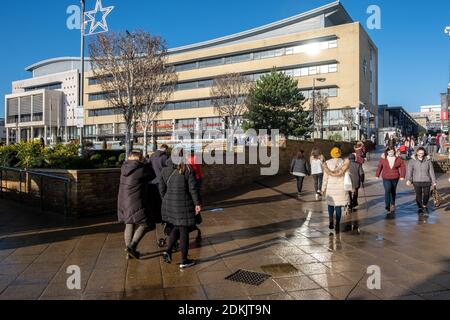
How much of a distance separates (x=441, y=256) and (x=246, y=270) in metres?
2.98

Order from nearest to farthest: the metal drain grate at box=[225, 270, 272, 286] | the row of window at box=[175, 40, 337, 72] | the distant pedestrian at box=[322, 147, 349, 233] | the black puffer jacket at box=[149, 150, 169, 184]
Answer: the metal drain grate at box=[225, 270, 272, 286] → the distant pedestrian at box=[322, 147, 349, 233] → the black puffer jacket at box=[149, 150, 169, 184] → the row of window at box=[175, 40, 337, 72]

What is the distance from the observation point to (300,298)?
416 centimetres

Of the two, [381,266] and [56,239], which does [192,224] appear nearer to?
[381,266]

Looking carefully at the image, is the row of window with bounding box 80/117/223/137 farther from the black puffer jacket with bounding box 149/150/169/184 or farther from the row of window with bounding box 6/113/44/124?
the black puffer jacket with bounding box 149/150/169/184

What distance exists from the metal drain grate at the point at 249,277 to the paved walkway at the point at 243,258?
A: 110mm

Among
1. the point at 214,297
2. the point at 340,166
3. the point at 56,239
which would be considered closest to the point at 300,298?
the point at 214,297

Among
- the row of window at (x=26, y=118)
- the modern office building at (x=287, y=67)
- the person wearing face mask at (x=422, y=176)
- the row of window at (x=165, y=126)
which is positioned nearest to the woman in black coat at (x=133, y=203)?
the person wearing face mask at (x=422, y=176)

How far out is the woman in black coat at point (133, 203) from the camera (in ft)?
18.5

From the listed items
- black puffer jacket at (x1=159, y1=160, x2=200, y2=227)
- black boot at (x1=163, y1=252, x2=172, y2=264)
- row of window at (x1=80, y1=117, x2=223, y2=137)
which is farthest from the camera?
row of window at (x1=80, y1=117, x2=223, y2=137)

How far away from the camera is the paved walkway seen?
440cm

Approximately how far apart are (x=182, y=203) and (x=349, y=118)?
46093mm

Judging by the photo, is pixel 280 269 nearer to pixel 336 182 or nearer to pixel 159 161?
pixel 336 182

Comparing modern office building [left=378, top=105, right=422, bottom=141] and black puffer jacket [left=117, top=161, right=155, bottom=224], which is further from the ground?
modern office building [left=378, top=105, right=422, bottom=141]

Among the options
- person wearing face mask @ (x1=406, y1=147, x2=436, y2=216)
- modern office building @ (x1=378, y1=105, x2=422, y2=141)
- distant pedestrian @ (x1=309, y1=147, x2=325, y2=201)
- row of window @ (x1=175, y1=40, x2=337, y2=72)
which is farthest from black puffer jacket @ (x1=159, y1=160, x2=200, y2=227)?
modern office building @ (x1=378, y1=105, x2=422, y2=141)
